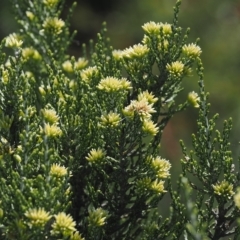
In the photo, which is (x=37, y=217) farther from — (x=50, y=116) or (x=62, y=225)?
(x=50, y=116)

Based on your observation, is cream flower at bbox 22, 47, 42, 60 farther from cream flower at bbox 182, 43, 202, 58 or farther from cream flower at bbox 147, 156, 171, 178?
cream flower at bbox 147, 156, 171, 178

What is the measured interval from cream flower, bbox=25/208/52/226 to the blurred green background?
393 cm

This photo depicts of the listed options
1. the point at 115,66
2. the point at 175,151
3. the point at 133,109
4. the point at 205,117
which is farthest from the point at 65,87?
the point at 175,151

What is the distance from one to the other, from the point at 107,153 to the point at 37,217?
14.6 inches

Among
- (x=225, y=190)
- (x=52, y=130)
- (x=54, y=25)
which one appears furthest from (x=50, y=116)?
(x=54, y=25)

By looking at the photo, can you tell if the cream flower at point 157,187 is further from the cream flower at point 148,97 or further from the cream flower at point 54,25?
the cream flower at point 54,25

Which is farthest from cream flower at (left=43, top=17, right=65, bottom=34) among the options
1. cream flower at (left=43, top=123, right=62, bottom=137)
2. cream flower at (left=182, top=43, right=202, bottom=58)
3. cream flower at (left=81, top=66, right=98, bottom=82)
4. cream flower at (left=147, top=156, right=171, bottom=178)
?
cream flower at (left=147, top=156, right=171, bottom=178)

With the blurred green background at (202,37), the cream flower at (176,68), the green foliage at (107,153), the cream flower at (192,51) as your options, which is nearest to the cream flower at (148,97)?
the green foliage at (107,153)

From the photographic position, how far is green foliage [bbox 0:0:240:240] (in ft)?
4.46

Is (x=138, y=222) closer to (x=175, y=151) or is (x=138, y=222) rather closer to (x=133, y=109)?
(x=133, y=109)

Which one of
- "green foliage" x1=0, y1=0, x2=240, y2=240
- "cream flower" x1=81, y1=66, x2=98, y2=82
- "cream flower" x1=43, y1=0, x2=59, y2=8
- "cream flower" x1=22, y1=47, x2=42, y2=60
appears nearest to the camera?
"green foliage" x1=0, y1=0, x2=240, y2=240

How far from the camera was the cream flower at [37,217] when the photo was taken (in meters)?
1.24

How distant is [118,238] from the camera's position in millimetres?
1589

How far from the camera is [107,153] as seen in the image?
156 cm
